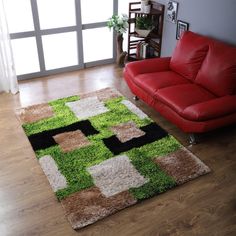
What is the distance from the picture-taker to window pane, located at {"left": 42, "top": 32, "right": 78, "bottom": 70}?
4.14 metres

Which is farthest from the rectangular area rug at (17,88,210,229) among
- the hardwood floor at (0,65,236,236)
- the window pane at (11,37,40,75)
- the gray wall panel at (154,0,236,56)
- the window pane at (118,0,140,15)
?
the window pane at (118,0,140,15)

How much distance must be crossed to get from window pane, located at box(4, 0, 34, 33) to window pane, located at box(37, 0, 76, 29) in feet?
0.50

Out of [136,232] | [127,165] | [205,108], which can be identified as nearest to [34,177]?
[127,165]

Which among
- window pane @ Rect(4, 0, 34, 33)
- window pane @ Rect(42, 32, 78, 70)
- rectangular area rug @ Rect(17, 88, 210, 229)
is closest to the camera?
rectangular area rug @ Rect(17, 88, 210, 229)

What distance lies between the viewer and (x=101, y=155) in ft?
8.93

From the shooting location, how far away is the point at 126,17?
4.25 metres

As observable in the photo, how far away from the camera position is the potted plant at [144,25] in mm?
4148

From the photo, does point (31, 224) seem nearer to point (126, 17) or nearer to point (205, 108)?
point (205, 108)

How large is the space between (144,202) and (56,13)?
2.92 m

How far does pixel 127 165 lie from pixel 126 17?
8.24ft

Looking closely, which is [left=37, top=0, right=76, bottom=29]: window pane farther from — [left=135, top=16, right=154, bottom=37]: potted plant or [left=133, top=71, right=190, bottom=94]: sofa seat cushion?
[left=133, top=71, right=190, bottom=94]: sofa seat cushion

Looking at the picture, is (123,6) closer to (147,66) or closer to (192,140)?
(147,66)

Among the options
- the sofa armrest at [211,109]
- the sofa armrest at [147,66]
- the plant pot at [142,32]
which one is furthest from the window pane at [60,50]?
the sofa armrest at [211,109]

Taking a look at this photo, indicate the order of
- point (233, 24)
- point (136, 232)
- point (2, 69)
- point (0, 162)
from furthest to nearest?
point (2, 69) < point (233, 24) < point (0, 162) < point (136, 232)
